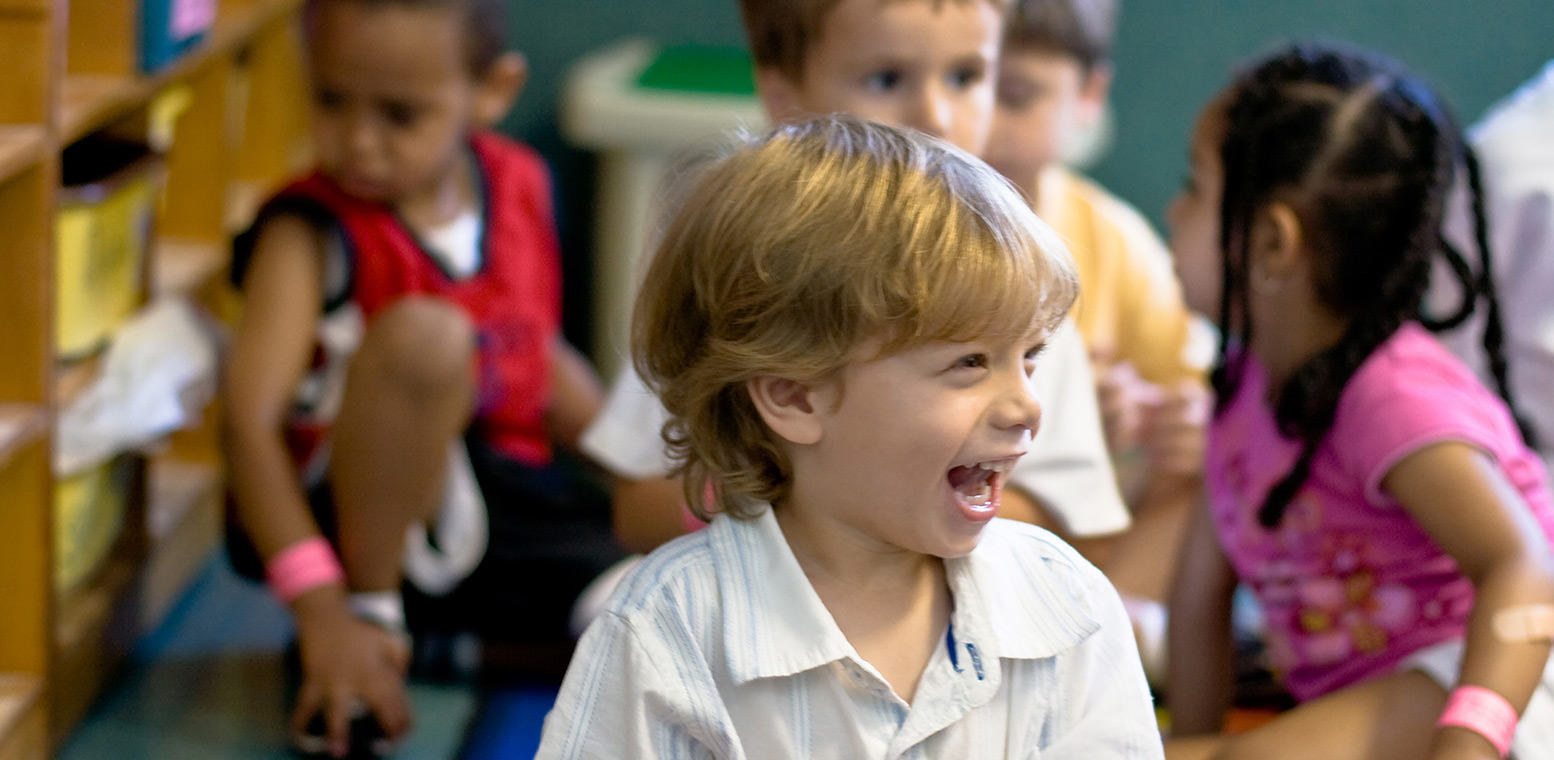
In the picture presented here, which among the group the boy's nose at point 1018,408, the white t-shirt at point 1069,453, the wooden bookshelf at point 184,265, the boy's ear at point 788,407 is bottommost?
the wooden bookshelf at point 184,265

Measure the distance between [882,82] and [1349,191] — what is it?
387 millimetres

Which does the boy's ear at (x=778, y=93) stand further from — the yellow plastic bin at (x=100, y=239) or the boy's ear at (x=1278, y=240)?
the yellow plastic bin at (x=100, y=239)

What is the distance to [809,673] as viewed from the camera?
857 mm

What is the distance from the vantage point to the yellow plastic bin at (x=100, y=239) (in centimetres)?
143

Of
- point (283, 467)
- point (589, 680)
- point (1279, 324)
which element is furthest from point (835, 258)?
point (283, 467)

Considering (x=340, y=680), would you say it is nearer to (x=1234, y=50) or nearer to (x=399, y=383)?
(x=399, y=383)

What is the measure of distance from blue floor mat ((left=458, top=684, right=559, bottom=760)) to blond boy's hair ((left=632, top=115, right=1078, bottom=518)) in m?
0.68

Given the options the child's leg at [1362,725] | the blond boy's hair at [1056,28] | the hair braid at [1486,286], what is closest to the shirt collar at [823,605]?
the child's leg at [1362,725]

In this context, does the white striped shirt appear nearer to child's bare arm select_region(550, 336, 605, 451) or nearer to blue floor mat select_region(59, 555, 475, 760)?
blue floor mat select_region(59, 555, 475, 760)

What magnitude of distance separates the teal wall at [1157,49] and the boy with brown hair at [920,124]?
4.24 feet

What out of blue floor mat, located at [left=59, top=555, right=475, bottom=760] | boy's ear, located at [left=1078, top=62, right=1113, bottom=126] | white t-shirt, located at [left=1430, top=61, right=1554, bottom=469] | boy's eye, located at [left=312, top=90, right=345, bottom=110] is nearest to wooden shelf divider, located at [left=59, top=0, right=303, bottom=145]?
boy's eye, located at [left=312, top=90, right=345, bottom=110]

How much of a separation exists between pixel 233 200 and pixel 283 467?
0.73 meters

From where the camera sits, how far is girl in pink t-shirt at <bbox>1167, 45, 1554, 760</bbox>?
3.70ft

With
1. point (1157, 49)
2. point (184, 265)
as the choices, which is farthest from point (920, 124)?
point (1157, 49)
